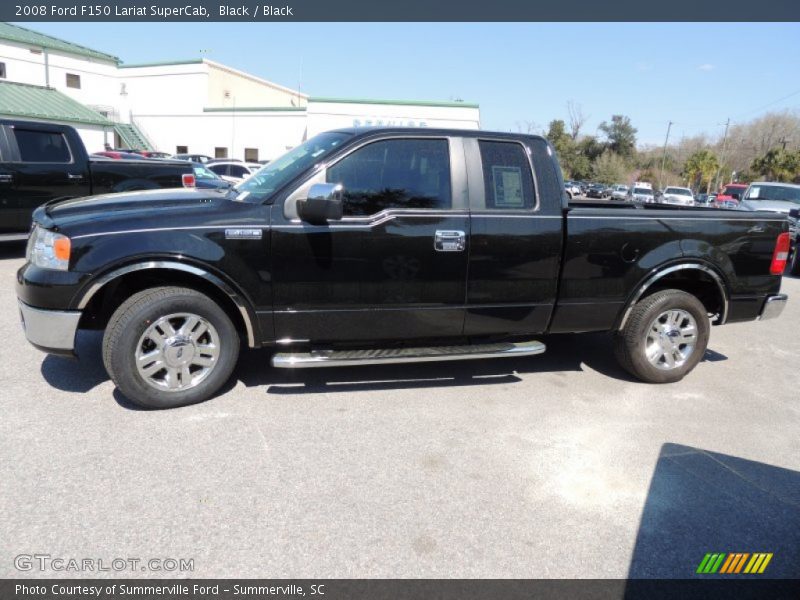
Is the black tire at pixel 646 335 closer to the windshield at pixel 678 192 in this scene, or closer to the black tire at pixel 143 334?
the black tire at pixel 143 334

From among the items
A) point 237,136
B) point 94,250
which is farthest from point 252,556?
point 237,136

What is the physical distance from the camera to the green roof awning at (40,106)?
2992 cm

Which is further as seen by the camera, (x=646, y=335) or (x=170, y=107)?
(x=170, y=107)

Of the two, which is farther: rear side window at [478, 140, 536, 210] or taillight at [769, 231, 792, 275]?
taillight at [769, 231, 792, 275]

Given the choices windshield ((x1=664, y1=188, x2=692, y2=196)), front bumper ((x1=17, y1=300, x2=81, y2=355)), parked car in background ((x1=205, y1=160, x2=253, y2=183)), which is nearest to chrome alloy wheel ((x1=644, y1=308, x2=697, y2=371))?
front bumper ((x1=17, y1=300, x2=81, y2=355))

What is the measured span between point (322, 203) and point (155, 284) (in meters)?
1.40

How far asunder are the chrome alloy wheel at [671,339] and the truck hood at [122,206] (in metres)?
3.69

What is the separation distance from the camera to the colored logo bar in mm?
2586

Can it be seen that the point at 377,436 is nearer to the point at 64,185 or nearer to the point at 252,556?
the point at 252,556

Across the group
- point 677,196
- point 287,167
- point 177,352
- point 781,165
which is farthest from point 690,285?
point 781,165

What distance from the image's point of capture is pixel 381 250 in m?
3.95

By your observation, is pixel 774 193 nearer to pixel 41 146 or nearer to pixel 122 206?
pixel 122 206

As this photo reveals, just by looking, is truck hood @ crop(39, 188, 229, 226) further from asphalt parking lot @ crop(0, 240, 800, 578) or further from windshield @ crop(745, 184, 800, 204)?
windshield @ crop(745, 184, 800, 204)

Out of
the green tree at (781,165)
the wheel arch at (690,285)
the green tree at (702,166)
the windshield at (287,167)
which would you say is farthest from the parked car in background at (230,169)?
the green tree at (702,166)
